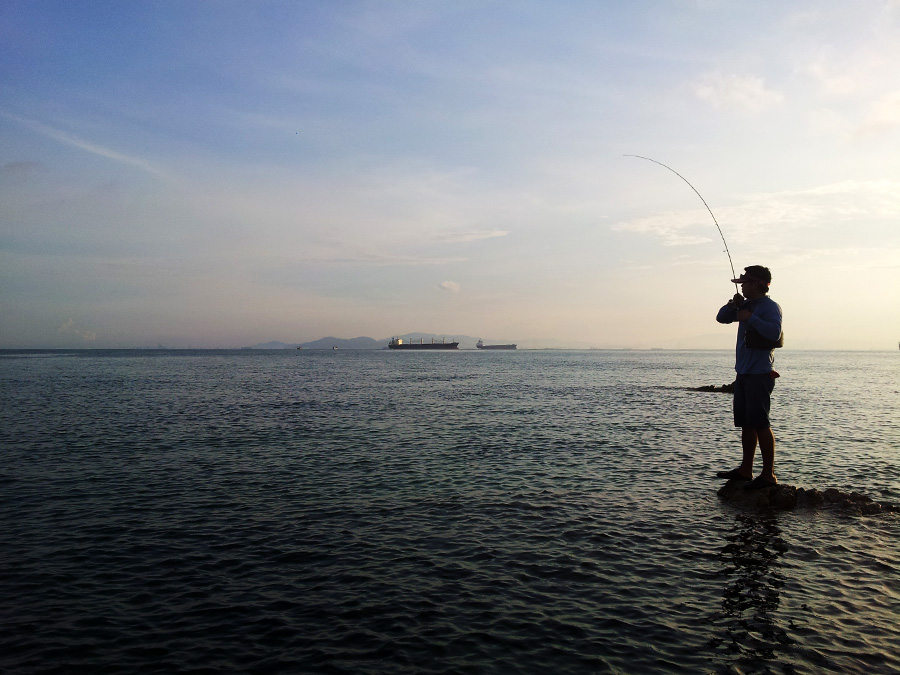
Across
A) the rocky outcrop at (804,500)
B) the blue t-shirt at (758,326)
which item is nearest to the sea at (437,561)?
the rocky outcrop at (804,500)

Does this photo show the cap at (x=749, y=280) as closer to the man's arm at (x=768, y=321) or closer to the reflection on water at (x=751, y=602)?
the man's arm at (x=768, y=321)

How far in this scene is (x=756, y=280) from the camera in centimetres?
1157

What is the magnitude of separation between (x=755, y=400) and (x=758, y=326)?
1611mm

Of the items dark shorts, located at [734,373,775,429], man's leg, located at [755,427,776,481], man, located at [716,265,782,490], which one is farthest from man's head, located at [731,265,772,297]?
man's leg, located at [755,427,776,481]

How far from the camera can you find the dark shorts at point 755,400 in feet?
37.5

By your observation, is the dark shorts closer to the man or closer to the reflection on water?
the man

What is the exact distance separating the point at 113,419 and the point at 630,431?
26.5 meters

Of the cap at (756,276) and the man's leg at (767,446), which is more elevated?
the cap at (756,276)

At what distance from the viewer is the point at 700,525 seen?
11.0 m

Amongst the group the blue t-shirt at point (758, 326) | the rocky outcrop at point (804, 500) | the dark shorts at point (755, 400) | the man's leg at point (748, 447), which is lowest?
the rocky outcrop at point (804, 500)

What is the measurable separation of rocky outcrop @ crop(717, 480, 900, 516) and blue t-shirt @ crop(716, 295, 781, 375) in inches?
112

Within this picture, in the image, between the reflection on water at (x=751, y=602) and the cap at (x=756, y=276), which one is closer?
the reflection on water at (x=751, y=602)

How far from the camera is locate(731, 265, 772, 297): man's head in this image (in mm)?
11512

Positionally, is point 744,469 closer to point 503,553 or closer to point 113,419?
point 503,553
